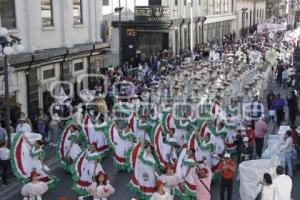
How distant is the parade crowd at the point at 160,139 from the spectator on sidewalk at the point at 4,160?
3 cm

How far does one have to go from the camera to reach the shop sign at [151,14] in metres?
40.3

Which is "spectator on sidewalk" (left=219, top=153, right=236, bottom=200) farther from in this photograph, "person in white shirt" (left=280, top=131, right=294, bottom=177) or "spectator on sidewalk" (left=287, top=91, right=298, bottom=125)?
"spectator on sidewalk" (left=287, top=91, right=298, bottom=125)

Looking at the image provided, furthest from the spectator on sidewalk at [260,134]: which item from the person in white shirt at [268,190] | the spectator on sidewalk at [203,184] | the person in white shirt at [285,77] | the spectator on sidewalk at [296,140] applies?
the person in white shirt at [285,77]

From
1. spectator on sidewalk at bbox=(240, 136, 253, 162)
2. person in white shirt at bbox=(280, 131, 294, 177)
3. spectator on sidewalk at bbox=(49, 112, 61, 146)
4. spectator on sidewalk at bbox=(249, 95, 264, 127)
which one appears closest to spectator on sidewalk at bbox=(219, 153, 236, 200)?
spectator on sidewalk at bbox=(240, 136, 253, 162)

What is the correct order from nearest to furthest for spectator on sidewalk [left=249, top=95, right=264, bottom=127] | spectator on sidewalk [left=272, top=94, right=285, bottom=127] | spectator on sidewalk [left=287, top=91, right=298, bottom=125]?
1. spectator on sidewalk [left=249, top=95, right=264, bottom=127]
2. spectator on sidewalk [left=287, top=91, right=298, bottom=125]
3. spectator on sidewalk [left=272, top=94, right=285, bottom=127]

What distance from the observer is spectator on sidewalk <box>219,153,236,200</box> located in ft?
42.5

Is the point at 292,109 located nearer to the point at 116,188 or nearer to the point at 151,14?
the point at 116,188

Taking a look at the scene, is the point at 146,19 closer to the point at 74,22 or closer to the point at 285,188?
the point at 74,22

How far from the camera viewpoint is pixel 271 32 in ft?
155

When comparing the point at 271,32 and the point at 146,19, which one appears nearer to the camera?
the point at 146,19

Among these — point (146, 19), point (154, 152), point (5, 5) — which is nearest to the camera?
point (154, 152)

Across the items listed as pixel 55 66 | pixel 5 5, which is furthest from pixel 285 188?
pixel 55 66

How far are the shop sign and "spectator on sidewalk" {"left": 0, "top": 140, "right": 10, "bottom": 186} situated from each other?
26.1 meters

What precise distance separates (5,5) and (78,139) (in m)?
7.75
